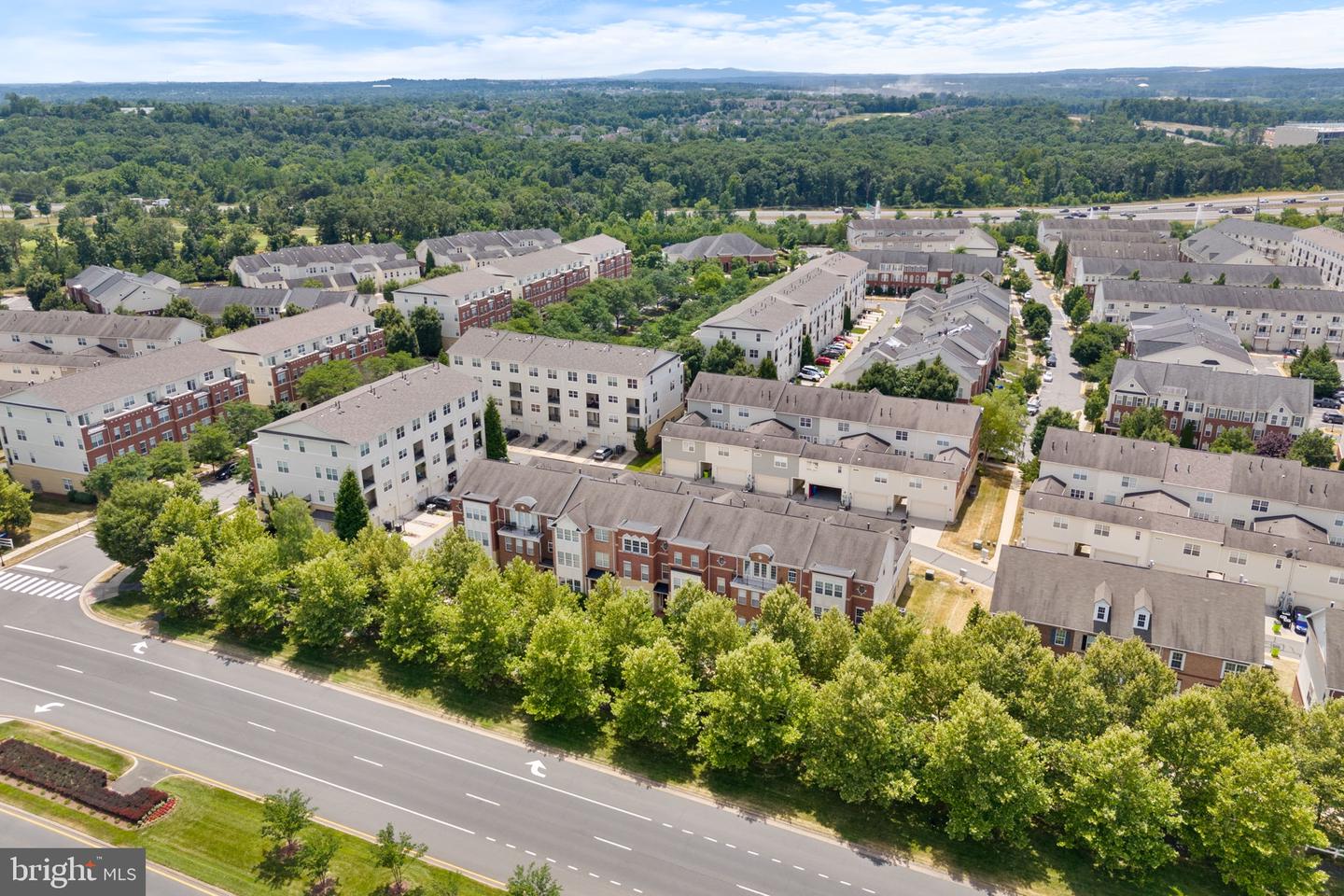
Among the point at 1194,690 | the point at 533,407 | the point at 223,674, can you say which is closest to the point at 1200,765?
the point at 1194,690

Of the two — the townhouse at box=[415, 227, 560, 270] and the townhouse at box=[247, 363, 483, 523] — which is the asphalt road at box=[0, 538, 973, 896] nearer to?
the townhouse at box=[247, 363, 483, 523]

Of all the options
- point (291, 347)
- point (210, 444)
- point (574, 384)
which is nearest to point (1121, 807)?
point (574, 384)

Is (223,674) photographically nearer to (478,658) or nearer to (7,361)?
(478,658)

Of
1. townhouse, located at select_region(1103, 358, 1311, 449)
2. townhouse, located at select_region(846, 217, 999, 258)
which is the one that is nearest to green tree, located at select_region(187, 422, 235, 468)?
townhouse, located at select_region(1103, 358, 1311, 449)

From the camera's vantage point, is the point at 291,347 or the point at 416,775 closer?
the point at 416,775

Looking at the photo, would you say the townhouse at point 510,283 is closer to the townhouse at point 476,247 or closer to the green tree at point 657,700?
the townhouse at point 476,247
